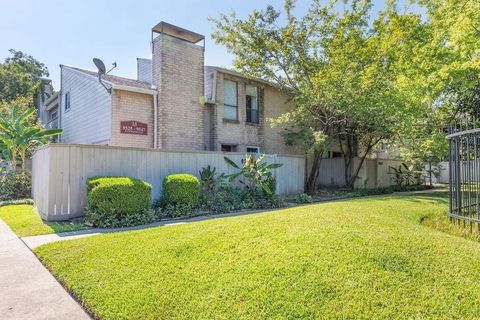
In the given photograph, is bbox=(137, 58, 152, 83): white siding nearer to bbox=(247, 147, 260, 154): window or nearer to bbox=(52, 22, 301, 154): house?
bbox=(52, 22, 301, 154): house

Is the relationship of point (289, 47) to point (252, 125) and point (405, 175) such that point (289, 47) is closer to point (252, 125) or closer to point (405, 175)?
point (252, 125)

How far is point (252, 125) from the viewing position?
671 inches

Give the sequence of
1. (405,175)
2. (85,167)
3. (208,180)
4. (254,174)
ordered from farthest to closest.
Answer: (405,175) → (254,174) → (208,180) → (85,167)

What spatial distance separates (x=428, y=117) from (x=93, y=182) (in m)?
12.4

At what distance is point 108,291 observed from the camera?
12.5 feet

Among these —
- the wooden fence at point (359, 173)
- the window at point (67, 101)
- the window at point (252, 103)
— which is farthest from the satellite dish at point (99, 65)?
the wooden fence at point (359, 173)

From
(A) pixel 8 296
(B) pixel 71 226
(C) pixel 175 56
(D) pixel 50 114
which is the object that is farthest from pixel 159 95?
(D) pixel 50 114

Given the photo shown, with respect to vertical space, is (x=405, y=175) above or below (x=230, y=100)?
below

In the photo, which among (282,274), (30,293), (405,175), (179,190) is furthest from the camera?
(405,175)

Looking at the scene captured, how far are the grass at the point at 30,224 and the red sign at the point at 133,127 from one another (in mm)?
4588

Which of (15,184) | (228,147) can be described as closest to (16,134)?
(15,184)

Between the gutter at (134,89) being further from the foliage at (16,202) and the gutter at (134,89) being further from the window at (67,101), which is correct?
the window at (67,101)

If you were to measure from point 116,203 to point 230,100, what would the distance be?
962 centimetres

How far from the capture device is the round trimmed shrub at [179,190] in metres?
9.58
